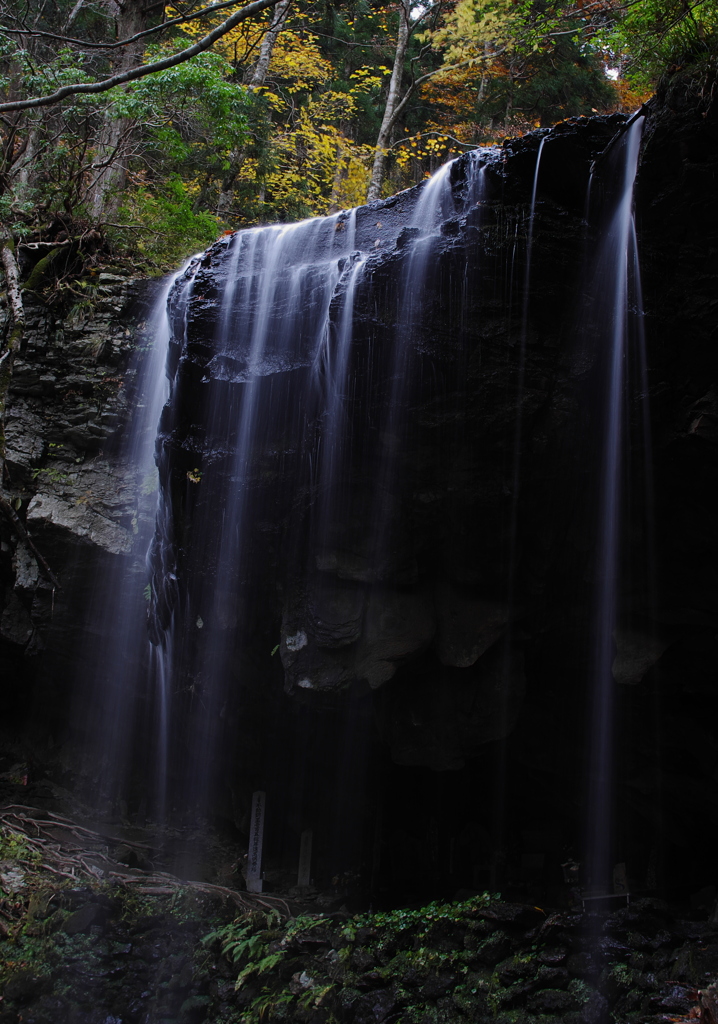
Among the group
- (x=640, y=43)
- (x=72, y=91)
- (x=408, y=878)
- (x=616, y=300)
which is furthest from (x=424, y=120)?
(x=408, y=878)

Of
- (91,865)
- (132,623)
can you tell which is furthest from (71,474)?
(91,865)

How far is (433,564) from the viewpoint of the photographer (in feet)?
24.8

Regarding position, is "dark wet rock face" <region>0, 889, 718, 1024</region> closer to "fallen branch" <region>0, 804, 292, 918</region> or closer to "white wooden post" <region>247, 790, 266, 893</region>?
"fallen branch" <region>0, 804, 292, 918</region>

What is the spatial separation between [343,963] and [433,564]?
4069 mm

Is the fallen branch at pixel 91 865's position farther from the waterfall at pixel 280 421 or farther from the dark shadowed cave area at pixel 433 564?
the waterfall at pixel 280 421

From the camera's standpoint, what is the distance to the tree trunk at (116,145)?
36.7 ft

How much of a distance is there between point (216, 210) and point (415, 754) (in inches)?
522

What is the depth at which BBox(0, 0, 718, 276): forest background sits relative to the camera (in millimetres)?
9008

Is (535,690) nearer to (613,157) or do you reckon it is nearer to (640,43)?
(613,157)

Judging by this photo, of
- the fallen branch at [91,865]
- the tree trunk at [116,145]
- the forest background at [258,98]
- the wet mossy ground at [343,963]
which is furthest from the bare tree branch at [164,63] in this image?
the fallen branch at [91,865]

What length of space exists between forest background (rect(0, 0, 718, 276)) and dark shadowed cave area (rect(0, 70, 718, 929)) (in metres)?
1.61

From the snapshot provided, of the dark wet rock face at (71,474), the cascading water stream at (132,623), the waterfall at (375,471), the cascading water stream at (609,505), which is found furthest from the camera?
the cascading water stream at (132,623)

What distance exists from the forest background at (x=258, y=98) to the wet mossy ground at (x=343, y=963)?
7.66 metres

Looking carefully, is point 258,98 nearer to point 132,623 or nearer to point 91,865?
point 132,623
